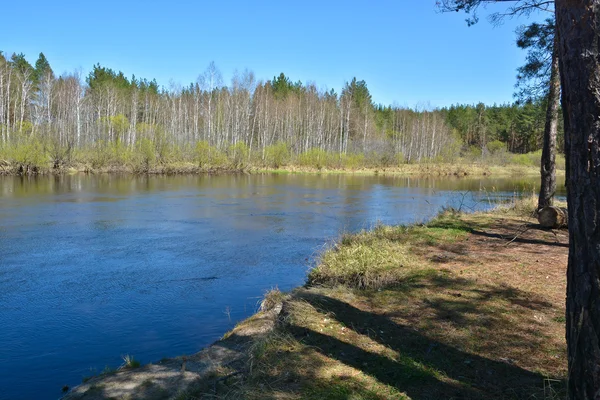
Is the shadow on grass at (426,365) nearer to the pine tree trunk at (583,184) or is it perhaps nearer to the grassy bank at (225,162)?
the pine tree trunk at (583,184)

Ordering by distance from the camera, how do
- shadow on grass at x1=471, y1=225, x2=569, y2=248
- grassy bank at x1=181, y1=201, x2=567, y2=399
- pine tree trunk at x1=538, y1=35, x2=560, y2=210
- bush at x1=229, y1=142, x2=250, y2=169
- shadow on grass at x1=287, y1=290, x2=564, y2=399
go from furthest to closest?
bush at x1=229, y1=142, x2=250, y2=169, pine tree trunk at x1=538, y1=35, x2=560, y2=210, shadow on grass at x1=471, y1=225, x2=569, y2=248, grassy bank at x1=181, y1=201, x2=567, y2=399, shadow on grass at x1=287, y1=290, x2=564, y2=399

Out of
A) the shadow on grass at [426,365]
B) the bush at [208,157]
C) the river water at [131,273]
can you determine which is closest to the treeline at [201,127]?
the bush at [208,157]

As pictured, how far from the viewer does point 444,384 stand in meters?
4.07

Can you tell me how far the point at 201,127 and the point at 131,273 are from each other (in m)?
60.0

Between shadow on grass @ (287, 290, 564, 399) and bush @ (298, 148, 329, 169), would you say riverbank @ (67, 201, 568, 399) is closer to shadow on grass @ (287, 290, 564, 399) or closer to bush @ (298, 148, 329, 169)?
shadow on grass @ (287, 290, 564, 399)

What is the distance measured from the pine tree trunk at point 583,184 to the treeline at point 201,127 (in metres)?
38.1

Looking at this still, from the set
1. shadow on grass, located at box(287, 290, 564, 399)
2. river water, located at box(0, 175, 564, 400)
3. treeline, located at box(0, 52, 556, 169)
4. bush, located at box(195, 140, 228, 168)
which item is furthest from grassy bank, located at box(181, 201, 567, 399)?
bush, located at box(195, 140, 228, 168)

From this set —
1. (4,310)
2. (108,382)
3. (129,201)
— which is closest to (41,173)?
(129,201)

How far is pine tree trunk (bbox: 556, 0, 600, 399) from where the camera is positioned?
2.88m

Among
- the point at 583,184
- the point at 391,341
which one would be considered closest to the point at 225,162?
Result: the point at 391,341

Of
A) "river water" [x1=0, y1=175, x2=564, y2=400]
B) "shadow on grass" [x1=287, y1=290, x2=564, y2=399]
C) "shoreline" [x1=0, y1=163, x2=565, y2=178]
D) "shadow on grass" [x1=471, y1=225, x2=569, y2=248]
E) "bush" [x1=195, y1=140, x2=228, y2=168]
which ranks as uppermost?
"bush" [x1=195, y1=140, x2=228, y2=168]

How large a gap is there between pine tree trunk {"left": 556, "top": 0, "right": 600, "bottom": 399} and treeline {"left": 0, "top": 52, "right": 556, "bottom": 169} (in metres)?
38.1

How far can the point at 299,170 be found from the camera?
54625 mm

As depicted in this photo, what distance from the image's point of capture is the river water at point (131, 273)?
6.29 m
